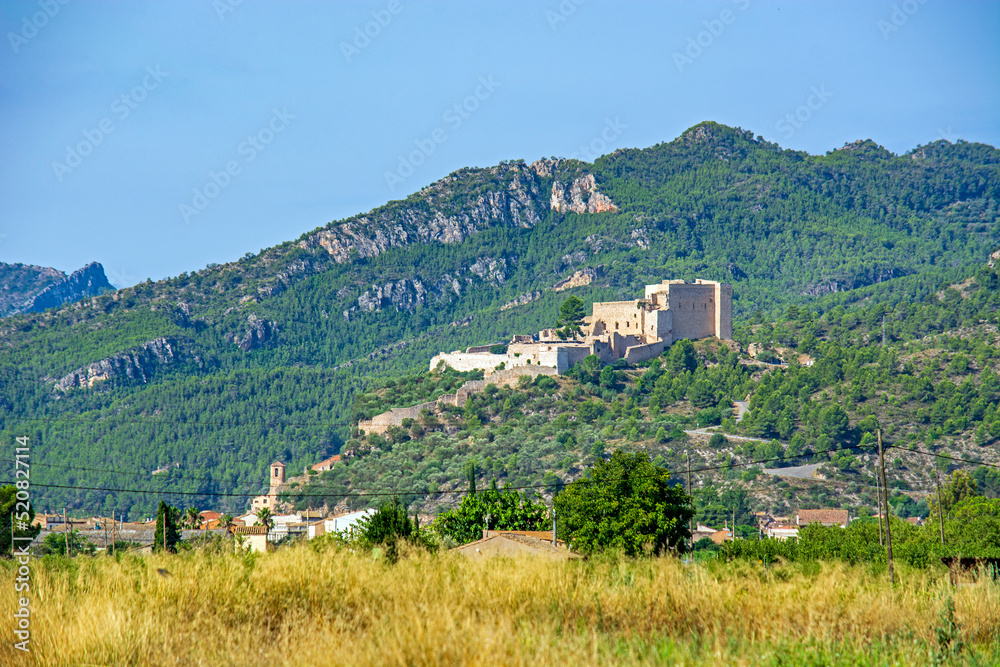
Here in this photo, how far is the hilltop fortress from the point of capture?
6612cm

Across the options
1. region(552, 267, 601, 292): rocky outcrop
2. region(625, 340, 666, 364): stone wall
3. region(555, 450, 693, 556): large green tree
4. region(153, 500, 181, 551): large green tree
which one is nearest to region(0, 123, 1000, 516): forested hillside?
region(552, 267, 601, 292): rocky outcrop

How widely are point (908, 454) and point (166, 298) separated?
82.7 meters

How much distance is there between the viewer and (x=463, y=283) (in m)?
→ 126

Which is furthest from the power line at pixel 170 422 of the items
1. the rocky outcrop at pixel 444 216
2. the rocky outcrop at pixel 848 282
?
the rocky outcrop at pixel 848 282

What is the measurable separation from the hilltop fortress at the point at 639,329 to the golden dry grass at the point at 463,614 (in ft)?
180

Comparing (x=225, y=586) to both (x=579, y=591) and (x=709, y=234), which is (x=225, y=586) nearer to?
(x=579, y=591)

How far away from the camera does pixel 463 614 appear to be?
840 cm

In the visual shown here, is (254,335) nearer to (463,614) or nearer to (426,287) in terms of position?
(426,287)

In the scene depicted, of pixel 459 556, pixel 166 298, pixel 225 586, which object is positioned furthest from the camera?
pixel 166 298

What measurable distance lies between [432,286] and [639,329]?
195ft

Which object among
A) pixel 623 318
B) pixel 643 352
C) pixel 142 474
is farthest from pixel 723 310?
pixel 142 474

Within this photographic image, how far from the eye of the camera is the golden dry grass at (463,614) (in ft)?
25.9

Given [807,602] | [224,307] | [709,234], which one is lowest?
[807,602]

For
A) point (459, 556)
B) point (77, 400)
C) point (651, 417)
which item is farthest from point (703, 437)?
point (77, 400)
